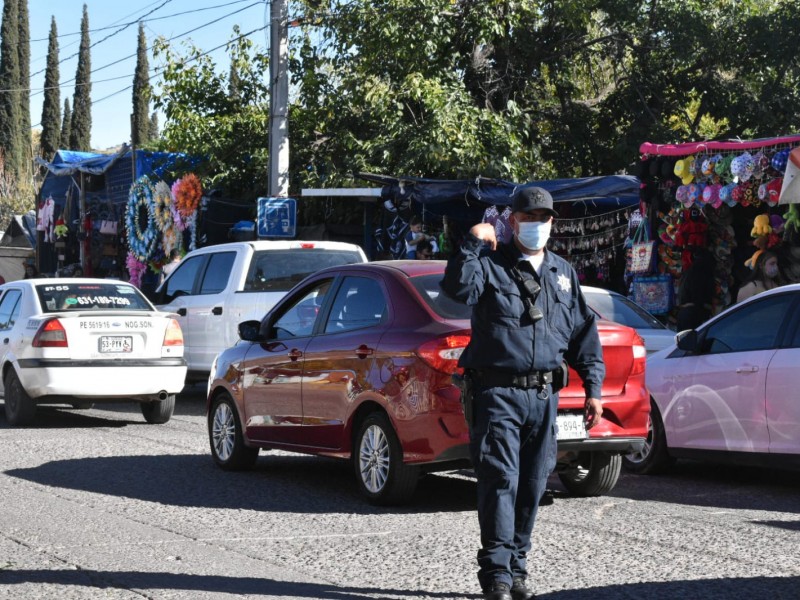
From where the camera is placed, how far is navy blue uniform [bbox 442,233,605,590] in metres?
5.38

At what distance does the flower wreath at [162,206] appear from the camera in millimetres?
27344

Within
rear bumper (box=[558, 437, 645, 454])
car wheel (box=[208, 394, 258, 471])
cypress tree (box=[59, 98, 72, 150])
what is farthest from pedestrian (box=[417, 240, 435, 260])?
cypress tree (box=[59, 98, 72, 150])

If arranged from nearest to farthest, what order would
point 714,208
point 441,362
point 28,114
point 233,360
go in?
point 441,362 → point 233,360 → point 714,208 → point 28,114

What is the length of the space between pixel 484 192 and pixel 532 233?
39.2 feet

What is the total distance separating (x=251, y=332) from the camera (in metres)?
9.55

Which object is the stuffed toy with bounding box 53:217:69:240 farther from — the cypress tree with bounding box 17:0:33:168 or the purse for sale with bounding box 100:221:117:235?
the cypress tree with bounding box 17:0:33:168

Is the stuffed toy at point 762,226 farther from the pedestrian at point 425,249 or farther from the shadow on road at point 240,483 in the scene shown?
the pedestrian at point 425,249

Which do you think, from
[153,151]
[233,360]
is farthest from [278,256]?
[153,151]

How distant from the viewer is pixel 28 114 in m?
75.6

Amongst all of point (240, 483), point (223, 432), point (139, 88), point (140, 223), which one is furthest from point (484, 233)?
point (139, 88)

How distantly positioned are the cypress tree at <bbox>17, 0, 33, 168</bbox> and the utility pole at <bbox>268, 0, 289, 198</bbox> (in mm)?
48139

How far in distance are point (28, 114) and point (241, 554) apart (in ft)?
241

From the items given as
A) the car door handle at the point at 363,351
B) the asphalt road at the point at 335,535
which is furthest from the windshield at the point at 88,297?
the car door handle at the point at 363,351

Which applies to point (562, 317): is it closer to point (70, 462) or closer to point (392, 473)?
point (392, 473)
